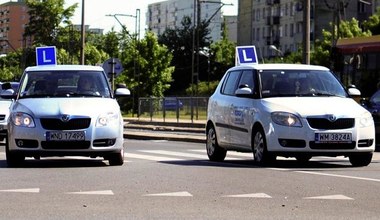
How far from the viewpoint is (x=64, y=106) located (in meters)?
15.1

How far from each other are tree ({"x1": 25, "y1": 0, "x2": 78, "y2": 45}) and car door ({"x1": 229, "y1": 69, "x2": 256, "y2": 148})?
86.3 m

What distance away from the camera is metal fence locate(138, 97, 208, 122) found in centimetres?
4719

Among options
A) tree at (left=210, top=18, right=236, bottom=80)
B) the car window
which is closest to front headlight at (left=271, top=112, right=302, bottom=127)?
the car window

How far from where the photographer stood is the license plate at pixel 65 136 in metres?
14.9

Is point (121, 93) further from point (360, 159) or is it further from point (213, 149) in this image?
point (360, 159)

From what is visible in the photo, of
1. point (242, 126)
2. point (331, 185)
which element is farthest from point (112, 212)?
point (242, 126)

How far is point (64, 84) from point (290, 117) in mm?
3777

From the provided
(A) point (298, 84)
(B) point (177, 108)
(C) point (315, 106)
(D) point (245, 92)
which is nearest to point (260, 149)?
(D) point (245, 92)

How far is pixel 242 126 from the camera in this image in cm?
1639

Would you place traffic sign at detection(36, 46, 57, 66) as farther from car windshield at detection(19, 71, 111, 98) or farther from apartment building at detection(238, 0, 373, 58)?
apartment building at detection(238, 0, 373, 58)

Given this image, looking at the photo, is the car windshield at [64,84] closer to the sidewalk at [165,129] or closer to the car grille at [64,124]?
the car grille at [64,124]

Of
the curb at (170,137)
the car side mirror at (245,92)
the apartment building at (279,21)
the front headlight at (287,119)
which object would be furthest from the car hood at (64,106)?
the apartment building at (279,21)

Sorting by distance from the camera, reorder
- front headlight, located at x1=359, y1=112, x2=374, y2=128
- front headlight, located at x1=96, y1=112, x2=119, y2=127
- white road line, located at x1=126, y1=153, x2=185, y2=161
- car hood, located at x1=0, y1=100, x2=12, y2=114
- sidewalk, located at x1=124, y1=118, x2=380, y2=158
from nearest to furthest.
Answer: front headlight, located at x1=96, y1=112, x2=119, y2=127 → front headlight, located at x1=359, y1=112, x2=374, y2=128 → white road line, located at x1=126, y1=153, x2=185, y2=161 → car hood, located at x1=0, y1=100, x2=12, y2=114 → sidewalk, located at x1=124, y1=118, x2=380, y2=158

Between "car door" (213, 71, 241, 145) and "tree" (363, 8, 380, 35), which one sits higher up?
"tree" (363, 8, 380, 35)
